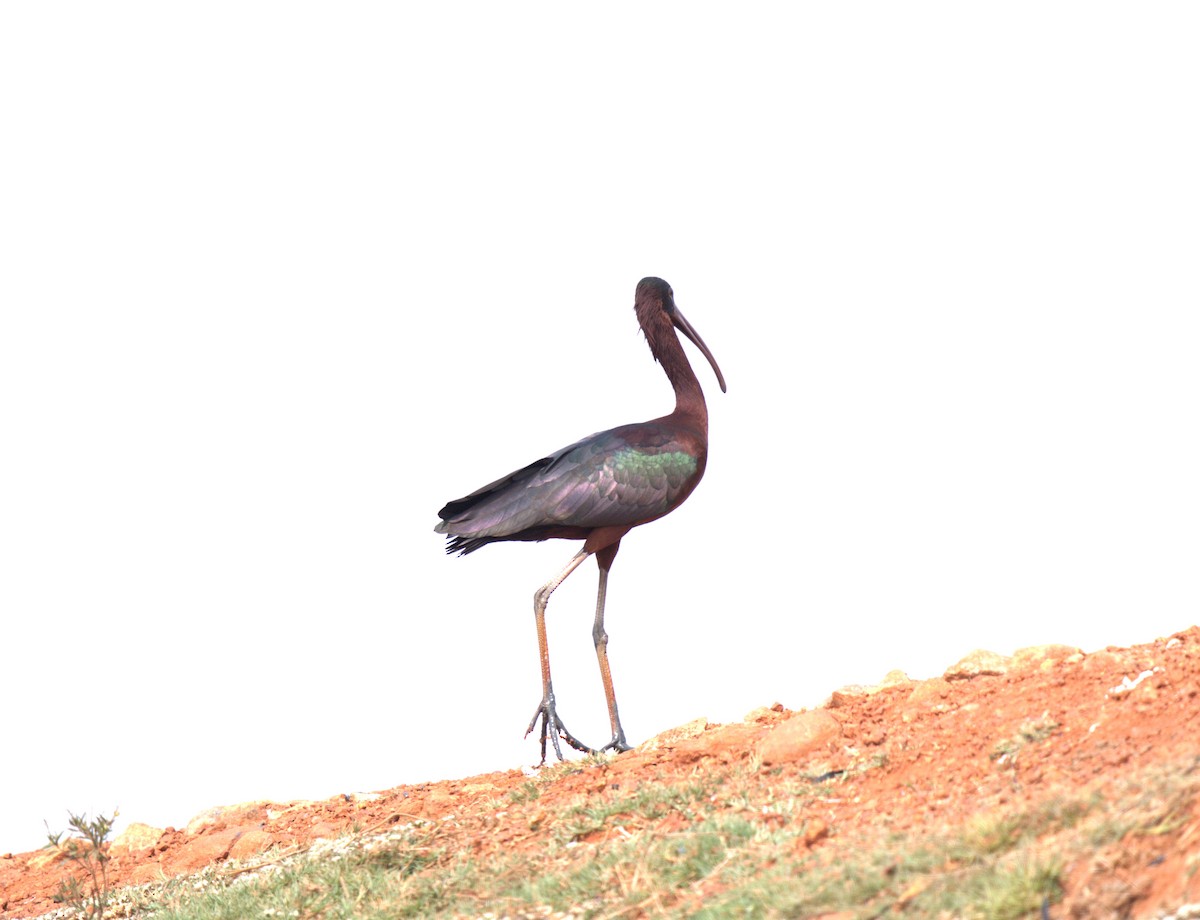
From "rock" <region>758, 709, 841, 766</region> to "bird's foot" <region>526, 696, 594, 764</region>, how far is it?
224 centimetres

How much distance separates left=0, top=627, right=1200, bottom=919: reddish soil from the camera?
17.2 ft

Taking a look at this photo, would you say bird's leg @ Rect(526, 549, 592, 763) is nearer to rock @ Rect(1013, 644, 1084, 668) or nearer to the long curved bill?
the long curved bill

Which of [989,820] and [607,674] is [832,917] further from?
[607,674]

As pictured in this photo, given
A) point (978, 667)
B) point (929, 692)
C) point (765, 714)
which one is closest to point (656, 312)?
point (765, 714)

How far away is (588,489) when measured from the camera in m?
10.5

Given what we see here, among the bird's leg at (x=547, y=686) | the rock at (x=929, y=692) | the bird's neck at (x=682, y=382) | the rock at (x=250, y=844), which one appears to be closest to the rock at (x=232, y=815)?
the rock at (x=250, y=844)

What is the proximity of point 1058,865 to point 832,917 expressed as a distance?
0.87 m

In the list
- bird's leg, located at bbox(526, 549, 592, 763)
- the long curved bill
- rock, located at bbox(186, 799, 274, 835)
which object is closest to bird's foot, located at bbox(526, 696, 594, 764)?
bird's leg, located at bbox(526, 549, 592, 763)

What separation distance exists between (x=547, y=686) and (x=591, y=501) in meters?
1.38

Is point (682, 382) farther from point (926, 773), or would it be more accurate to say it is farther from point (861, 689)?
point (926, 773)

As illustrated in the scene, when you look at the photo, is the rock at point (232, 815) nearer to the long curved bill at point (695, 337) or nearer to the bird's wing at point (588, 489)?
the bird's wing at point (588, 489)

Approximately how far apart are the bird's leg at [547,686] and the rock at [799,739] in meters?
2.19

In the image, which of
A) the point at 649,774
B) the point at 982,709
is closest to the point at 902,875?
the point at 982,709

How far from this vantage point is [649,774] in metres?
8.22
